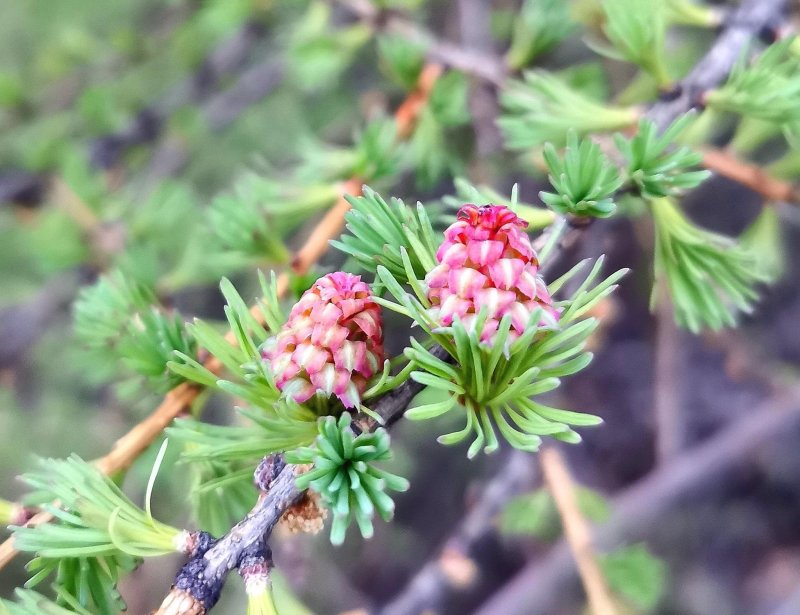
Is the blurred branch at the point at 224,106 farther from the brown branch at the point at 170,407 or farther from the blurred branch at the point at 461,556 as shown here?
the blurred branch at the point at 461,556

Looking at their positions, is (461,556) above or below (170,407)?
below

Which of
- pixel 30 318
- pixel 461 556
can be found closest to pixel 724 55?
pixel 461 556

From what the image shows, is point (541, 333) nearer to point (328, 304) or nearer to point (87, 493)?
point (328, 304)

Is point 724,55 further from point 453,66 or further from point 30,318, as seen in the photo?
point 30,318

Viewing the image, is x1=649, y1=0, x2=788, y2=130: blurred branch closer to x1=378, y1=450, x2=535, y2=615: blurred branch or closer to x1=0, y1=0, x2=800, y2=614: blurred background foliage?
x1=0, y1=0, x2=800, y2=614: blurred background foliage

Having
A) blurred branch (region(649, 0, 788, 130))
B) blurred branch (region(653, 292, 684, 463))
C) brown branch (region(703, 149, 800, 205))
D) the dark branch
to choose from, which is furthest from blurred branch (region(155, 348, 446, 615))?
blurred branch (region(653, 292, 684, 463))
